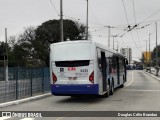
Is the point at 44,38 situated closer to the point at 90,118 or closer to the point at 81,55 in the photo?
the point at 81,55

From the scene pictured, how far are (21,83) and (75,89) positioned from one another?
141 inches

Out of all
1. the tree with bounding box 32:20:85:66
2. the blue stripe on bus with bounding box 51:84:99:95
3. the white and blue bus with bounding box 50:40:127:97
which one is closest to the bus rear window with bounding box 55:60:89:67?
the white and blue bus with bounding box 50:40:127:97

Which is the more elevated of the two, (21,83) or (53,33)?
(53,33)

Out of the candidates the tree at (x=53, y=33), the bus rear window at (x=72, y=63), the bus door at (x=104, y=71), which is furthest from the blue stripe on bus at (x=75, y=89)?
the tree at (x=53, y=33)

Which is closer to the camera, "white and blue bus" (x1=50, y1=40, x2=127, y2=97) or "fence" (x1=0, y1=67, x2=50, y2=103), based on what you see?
"white and blue bus" (x1=50, y1=40, x2=127, y2=97)

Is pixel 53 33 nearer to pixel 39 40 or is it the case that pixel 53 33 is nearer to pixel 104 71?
pixel 39 40

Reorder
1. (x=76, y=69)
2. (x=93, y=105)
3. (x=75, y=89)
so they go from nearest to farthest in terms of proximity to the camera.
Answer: (x=93, y=105)
(x=75, y=89)
(x=76, y=69)

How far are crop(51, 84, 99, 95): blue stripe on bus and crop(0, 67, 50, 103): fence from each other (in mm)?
2206

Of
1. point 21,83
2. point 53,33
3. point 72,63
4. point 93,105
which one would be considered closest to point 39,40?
point 53,33

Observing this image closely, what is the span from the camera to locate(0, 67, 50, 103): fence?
18578mm

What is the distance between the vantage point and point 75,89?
1812cm

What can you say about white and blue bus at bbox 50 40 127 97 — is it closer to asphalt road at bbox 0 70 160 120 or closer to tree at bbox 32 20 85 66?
asphalt road at bbox 0 70 160 120

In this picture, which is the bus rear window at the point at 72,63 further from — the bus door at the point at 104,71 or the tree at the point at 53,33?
the tree at the point at 53,33

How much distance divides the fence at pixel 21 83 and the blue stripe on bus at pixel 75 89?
86.9 inches
